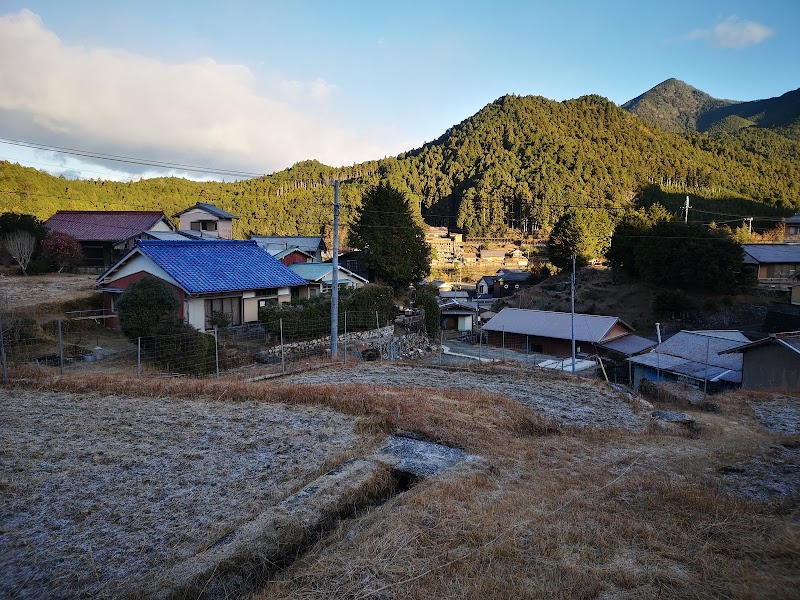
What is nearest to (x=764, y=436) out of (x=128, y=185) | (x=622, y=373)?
(x=622, y=373)

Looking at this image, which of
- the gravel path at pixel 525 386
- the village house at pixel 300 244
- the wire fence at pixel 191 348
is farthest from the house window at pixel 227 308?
the village house at pixel 300 244

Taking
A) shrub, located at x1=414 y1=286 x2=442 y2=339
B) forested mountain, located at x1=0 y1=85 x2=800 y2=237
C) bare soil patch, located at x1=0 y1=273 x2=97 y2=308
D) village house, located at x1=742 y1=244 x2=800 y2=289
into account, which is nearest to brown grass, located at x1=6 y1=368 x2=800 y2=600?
bare soil patch, located at x1=0 y1=273 x2=97 y2=308

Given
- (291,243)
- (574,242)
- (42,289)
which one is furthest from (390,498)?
(574,242)

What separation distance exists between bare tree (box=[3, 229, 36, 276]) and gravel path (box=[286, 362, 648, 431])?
16.8 metres

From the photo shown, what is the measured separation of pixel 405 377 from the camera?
36.8ft

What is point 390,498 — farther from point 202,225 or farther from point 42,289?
point 202,225

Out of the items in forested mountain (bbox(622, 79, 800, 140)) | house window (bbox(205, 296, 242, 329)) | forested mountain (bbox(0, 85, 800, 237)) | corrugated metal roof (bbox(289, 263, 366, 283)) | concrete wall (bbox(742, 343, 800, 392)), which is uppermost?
forested mountain (bbox(622, 79, 800, 140))

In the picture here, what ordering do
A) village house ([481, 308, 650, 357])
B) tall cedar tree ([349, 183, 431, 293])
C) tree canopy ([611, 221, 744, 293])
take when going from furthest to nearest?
tree canopy ([611, 221, 744, 293])
tall cedar tree ([349, 183, 431, 293])
village house ([481, 308, 650, 357])

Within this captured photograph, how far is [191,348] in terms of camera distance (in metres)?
11.4

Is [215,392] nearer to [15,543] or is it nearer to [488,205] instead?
[15,543]

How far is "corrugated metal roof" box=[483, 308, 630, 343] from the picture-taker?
27.3m

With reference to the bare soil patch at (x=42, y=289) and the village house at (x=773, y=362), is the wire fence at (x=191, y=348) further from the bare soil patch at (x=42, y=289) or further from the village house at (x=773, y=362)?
the village house at (x=773, y=362)

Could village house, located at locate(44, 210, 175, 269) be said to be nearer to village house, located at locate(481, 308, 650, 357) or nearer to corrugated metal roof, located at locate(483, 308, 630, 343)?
village house, located at locate(481, 308, 650, 357)

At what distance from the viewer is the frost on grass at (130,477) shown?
11.4ft
